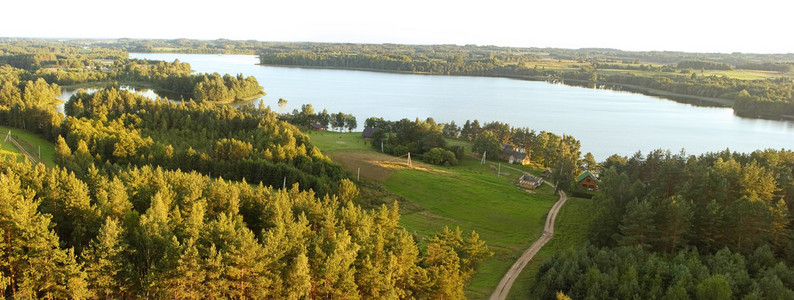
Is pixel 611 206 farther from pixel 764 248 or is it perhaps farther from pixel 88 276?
pixel 88 276

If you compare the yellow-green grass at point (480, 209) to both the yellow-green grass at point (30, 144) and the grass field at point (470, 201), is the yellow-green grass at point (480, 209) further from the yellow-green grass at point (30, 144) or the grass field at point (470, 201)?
the yellow-green grass at point (30, 144)

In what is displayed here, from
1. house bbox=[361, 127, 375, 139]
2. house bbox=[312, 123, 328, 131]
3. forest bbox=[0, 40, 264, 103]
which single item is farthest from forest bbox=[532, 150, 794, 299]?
forest bbox=[0, 40, 264, 103]

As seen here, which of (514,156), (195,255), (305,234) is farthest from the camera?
(514,156)

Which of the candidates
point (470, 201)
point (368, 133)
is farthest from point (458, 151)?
point (470, 201)

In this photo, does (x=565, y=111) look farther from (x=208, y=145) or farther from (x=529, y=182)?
(x=208, y=145)

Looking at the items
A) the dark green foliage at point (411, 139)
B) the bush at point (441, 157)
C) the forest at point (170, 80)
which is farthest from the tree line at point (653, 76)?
the forest at point (170, 80)

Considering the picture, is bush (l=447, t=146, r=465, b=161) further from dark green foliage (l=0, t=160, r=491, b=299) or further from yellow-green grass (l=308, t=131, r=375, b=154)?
dark green foliage (l=0, t=160, r=491, b=299)
